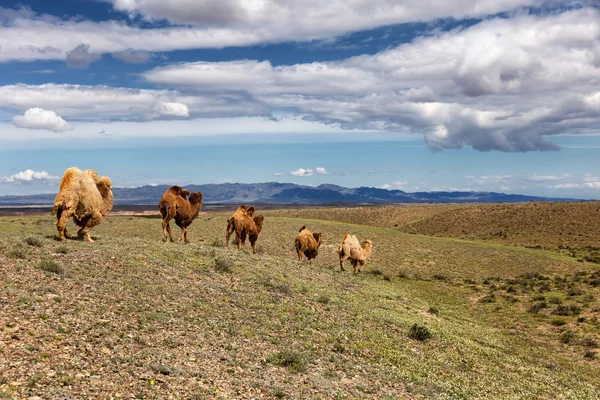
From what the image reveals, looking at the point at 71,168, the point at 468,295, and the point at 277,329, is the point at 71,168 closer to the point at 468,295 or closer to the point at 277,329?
the point at 277,329

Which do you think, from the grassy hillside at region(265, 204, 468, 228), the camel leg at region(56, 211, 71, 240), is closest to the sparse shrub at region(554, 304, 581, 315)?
the camel leg at region(56, 211, 71, 240)

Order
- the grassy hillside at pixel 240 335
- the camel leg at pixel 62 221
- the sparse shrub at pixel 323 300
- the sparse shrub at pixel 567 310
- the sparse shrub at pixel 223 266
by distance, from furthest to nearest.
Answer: the sparse shrub at pixel 567 310 < the sparse shrub at pixel 223 266 < the sparse shrub at pixel 323 300 < the camel leg at pixel 62 221 < the grassy hillside at pixel 240 335

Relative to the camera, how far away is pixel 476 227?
91875 millimetres

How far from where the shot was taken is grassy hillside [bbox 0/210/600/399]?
8.86 meters

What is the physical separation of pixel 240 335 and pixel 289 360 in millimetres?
1777

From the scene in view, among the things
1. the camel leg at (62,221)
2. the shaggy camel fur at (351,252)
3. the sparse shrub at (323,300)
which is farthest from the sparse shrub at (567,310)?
the camel leg at (62,221)

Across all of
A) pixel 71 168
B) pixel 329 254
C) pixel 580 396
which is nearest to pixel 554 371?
pixel 580 396

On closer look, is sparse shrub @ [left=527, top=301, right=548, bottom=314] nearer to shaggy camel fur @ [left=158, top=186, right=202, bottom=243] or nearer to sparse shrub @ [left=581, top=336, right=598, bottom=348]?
sparse shrub @ [left=581, top=336, right=598, bottom=348]

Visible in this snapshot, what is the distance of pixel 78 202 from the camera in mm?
17922

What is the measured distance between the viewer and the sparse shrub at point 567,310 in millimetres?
26888

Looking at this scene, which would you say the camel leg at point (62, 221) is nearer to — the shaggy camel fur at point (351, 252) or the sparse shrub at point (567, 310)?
the shaggy camel fur at point (351, 252)

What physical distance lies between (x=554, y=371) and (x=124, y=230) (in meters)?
45.2

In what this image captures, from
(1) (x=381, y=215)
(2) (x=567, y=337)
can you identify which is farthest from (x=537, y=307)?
(1) (x=381, y=215)

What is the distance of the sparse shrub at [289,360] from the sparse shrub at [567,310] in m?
22.3
